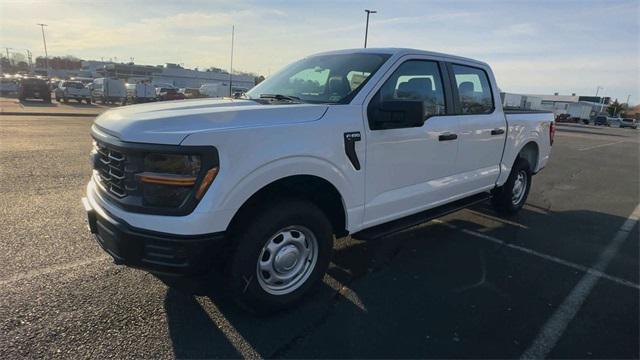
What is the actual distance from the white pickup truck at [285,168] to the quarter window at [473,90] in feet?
0.11

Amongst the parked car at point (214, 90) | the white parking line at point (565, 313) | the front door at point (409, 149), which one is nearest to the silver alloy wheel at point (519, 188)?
the white parking line at point (565, 313)

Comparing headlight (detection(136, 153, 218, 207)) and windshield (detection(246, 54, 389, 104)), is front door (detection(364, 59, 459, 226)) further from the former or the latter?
headlight (detection(136, 153, 218, 207))

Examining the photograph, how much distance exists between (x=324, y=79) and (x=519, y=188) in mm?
3840

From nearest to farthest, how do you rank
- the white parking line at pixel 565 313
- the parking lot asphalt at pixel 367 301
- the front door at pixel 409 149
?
the parking lot asphalt at pixel 367 301, the white parking line at pixel 565 313, the front door at pixel 409 149

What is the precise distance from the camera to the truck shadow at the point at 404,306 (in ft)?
9.30

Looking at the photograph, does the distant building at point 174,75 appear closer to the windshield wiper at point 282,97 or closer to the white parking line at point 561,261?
the white parking line at point 561,261

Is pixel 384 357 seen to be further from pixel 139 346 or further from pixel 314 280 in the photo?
pixel 139 346

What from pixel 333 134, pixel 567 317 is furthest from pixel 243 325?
pixel 567 317

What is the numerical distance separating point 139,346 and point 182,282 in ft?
1.52

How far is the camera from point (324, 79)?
394 cm

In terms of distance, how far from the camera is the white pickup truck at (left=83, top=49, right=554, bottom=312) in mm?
2596

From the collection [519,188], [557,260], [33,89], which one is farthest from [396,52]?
[33,89]

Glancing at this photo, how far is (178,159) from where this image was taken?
256cm

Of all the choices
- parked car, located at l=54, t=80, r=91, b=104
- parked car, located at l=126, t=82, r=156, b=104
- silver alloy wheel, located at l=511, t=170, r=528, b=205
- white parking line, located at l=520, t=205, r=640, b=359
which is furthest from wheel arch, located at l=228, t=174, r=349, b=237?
parked car, located at l=126, t=82, r=156, b=104
